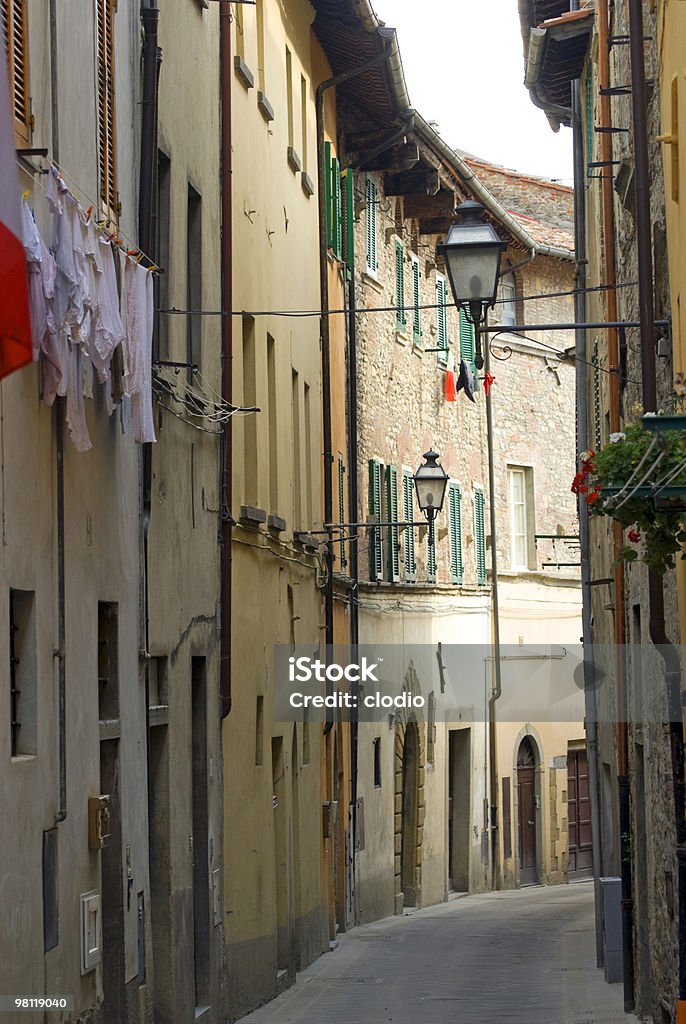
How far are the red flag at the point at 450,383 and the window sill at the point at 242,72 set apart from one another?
14.7 m

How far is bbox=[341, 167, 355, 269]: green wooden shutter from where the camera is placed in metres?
24.9

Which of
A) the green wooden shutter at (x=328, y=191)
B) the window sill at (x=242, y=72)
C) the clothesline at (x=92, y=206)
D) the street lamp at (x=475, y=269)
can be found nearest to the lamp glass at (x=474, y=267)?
the street lamp at (x=475, y=269)

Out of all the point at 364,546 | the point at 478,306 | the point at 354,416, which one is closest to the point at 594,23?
the point at 354,416

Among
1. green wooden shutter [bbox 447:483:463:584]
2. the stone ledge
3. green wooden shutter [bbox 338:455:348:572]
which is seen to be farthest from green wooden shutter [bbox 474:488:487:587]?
the stone ledge

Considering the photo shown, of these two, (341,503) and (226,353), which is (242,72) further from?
(341,503)

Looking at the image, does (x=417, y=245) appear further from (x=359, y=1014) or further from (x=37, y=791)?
(x=37, y=791)

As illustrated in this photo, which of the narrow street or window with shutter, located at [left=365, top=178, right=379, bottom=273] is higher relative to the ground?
window with shutter, located at [left=365, top=178, right=379, bottom=273]

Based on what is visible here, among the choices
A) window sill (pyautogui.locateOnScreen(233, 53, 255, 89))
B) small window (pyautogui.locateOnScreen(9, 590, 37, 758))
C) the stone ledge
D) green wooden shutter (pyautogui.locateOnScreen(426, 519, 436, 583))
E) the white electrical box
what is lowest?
the white electrical box

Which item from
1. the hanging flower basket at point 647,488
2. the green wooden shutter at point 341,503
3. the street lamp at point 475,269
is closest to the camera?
the hanging flower basket at point 647,488

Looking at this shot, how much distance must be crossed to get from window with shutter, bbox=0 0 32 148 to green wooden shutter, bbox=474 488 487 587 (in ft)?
79.4

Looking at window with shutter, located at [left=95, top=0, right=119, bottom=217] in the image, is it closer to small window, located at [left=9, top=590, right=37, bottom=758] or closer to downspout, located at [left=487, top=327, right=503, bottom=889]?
small window, located at [left=9, top=590, right=37, bottom=758]

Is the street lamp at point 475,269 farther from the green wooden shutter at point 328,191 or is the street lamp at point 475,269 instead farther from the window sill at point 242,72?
the green wooden shutter at point 328,191

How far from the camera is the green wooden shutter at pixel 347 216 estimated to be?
2488cm

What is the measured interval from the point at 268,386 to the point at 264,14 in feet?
12.7
